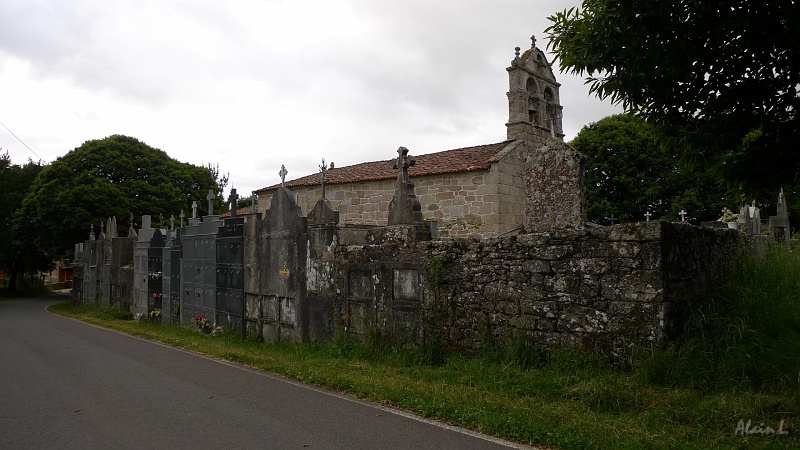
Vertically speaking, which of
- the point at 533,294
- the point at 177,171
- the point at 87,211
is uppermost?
the point at 177,171

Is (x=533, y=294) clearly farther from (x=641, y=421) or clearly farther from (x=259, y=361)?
(x=259, y=361)

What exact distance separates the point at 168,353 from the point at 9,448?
212 inches

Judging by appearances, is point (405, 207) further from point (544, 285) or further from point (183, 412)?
point (183, 412)

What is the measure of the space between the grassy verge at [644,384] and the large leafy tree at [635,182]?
22584mm

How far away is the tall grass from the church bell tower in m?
9.71

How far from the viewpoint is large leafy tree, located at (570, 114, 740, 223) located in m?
28.7

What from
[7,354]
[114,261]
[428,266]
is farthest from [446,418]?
[114,261]

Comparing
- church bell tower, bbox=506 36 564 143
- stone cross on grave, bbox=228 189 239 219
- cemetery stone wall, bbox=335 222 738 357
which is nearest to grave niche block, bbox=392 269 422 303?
cemetery stone wall, bbox=335 222 738 357

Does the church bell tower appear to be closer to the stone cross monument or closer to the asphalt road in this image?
the stone cross monument

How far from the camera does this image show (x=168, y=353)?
10242 millimetres

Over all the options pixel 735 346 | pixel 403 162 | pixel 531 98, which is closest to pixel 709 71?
pixel 735 346

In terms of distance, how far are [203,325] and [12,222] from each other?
25331mm

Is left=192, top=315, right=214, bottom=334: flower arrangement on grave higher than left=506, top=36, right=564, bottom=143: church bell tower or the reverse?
the reverse

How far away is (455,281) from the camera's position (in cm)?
784
